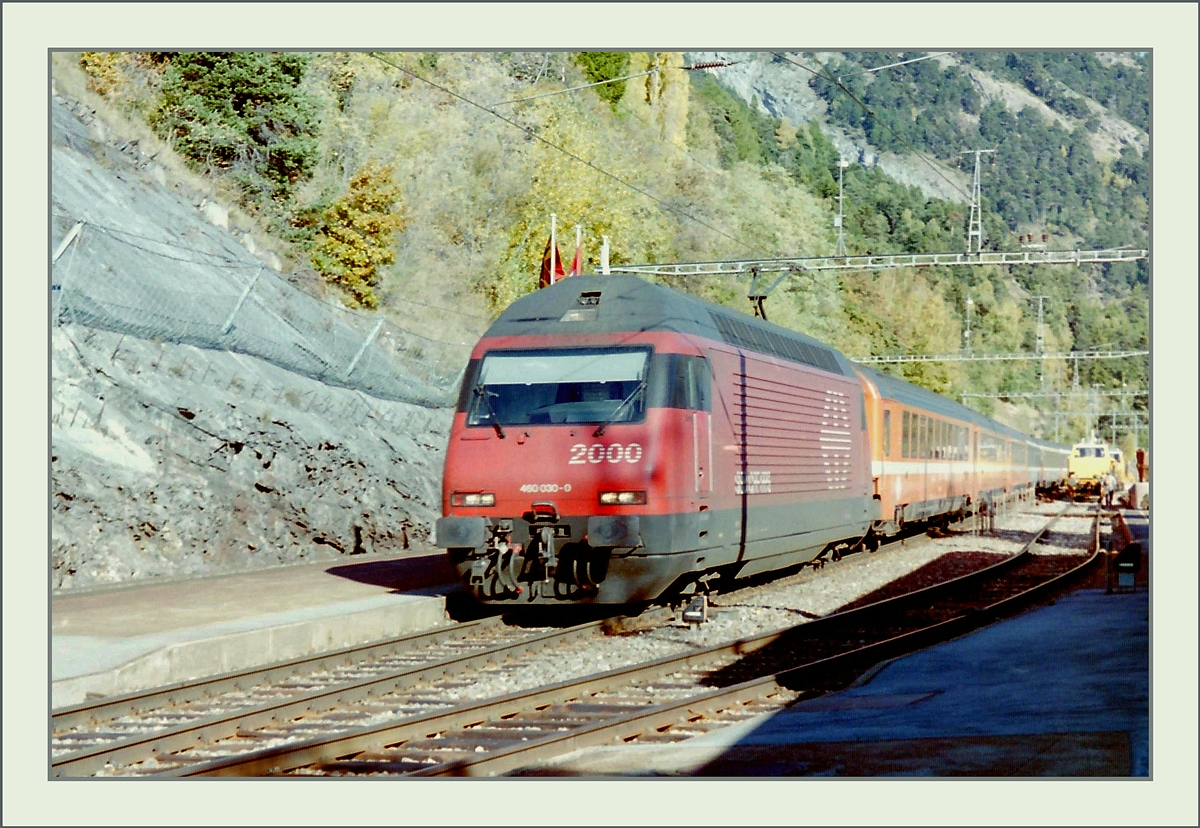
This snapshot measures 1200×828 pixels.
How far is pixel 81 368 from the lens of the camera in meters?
18.5

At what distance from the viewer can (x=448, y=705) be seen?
36.8ft

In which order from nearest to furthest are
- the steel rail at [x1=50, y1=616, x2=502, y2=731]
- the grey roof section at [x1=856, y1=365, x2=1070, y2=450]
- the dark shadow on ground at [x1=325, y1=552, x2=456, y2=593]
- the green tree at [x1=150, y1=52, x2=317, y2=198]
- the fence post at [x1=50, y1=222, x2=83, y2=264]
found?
the steel rail at [x1=50, y1=616, x2=502, y2=731] → the fence post at [x1=50, y1=222, x2=83, y2=264] → the dark shadow on ground at [x1=325, y1=552, x2=456, y2=593] → the grey roof section at [x1=856, y1=365, x2=1070, y2=450] → the green tree at [x1=150, y1=52, x2=317, y2=198]

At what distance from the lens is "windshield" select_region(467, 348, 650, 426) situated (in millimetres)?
14422

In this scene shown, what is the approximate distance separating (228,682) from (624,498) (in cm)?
438

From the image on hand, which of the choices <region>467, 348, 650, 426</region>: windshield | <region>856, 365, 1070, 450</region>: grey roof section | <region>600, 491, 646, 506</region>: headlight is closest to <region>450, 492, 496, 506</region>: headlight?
<region>467, 348, 650, 426</region>: windshield

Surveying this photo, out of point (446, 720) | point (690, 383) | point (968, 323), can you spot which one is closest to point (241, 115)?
point (690, 383)

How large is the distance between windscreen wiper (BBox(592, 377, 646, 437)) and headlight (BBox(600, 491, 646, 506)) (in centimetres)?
63

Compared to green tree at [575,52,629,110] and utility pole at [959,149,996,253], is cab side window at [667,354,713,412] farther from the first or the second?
green tree at [575,52,629,110]

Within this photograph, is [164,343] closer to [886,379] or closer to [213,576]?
[213,576]

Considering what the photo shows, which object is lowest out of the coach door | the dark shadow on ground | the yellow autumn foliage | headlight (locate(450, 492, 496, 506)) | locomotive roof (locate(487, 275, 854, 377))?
the dark shadow on ground

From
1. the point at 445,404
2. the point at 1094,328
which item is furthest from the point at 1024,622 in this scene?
the point at 1094,328

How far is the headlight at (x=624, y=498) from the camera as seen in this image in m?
14.1

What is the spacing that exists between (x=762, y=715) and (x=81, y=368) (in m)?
11.6

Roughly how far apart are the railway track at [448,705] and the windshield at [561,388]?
2.26 meters
